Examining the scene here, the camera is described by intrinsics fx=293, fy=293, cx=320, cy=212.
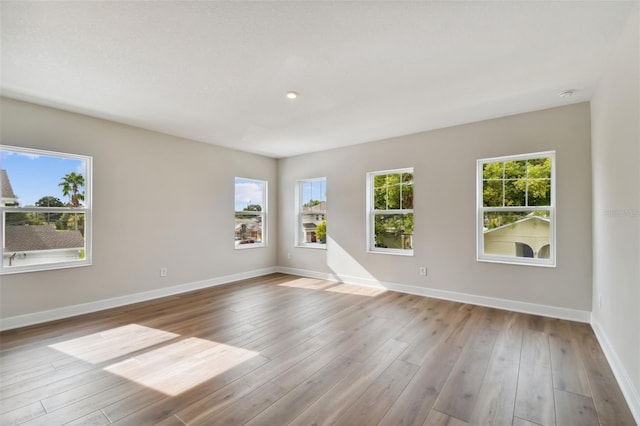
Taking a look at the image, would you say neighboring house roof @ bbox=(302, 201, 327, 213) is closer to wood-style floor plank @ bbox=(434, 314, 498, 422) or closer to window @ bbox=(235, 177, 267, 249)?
window @ bbox=(235, 177, 267, 249)

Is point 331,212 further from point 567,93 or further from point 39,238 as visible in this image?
point 39,238

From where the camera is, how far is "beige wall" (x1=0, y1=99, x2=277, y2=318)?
11.4ft

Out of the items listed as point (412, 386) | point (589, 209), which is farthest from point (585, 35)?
point (412, 386)

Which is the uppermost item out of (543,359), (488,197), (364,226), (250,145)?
(250,145)

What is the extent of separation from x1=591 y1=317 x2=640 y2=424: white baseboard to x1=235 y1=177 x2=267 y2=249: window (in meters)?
5.32

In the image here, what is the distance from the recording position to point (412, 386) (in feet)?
7.14

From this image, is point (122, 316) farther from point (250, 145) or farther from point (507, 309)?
point (507, 309)

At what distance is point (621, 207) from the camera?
7.50 feet

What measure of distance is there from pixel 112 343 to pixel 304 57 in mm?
3282

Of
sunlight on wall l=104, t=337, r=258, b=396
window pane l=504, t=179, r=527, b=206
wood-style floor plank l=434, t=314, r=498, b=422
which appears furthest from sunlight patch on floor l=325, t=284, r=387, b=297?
sunlight on wall l=104, t=337, r=258, b=396

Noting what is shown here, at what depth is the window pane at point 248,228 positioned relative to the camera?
589cm

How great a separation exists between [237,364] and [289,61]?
104 inches

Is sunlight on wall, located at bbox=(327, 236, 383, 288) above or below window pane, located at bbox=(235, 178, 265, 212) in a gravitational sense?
below

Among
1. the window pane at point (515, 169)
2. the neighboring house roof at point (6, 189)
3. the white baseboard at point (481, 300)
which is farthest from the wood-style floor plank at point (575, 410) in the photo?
the neighboring house roof at point (6, 189)
